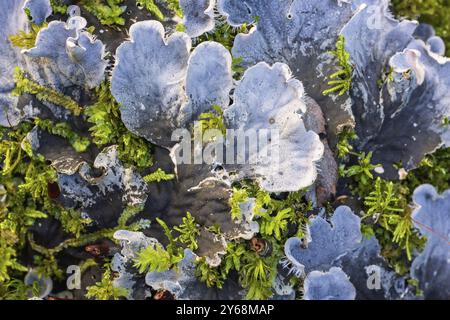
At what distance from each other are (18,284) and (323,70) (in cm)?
178

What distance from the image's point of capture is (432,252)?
250 centimetres

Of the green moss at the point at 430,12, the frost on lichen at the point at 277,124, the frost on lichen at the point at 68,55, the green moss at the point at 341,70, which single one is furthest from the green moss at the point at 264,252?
the green moss at the point at 430,12

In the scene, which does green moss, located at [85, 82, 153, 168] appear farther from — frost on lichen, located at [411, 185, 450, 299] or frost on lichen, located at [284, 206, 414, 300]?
frost on lichen, located at [411, 185, 450, 299]

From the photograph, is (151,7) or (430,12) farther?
(430,12)

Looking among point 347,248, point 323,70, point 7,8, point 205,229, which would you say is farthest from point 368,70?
point 7,8

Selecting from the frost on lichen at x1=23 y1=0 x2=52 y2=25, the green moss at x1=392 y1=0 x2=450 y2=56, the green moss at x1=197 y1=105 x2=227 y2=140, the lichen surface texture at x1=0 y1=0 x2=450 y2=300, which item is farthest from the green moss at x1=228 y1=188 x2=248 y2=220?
the green moss at x1=392 y1=0 x2=450 y2=56

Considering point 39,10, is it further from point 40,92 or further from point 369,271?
point 369,271

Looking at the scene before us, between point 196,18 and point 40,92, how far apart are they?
0.78 m

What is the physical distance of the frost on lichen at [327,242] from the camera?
2293mm

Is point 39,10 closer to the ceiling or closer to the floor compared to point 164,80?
closer to the ceiling

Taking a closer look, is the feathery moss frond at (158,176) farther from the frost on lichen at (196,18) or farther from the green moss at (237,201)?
the frost on lichen at (196,18)

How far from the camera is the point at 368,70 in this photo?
7.85 feet

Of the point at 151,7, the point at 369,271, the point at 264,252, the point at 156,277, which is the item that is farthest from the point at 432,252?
the point at 151,7

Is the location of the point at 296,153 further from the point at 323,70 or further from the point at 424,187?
the point at 424,187
